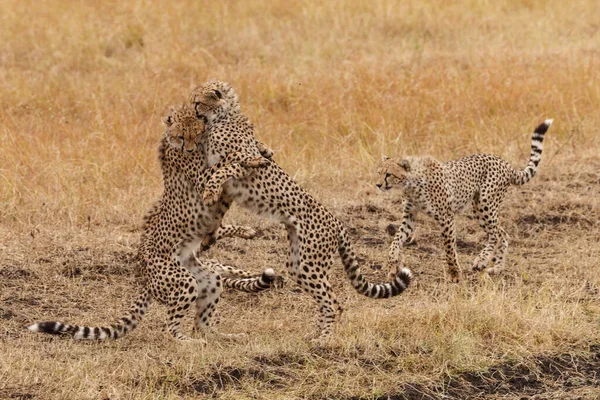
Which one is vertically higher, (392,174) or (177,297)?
(392,174)

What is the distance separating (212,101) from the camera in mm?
6219

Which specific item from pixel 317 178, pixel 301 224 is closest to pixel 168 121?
pixel 301 224

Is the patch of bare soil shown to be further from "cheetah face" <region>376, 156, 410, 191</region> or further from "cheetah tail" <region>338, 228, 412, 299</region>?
"cheetah face" <region>376, 156, 410, 191</region>

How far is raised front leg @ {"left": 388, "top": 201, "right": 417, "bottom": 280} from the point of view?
A: 6.91 meters

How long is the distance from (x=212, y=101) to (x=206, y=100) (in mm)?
36

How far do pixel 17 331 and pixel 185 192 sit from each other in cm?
115

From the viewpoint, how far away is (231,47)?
483 inches

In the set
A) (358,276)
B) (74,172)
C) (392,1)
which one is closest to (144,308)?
(358,276)

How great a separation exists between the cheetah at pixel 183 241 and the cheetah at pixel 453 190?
125 centimetres

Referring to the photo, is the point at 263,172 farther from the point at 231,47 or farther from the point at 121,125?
the point at 231,47

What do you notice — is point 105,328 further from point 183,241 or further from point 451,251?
point 451,251

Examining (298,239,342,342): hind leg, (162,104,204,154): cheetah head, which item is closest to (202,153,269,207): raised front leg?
(162,104,204,154): cheetah head

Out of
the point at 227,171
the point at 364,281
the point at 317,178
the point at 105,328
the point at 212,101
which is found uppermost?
the point at 212,101

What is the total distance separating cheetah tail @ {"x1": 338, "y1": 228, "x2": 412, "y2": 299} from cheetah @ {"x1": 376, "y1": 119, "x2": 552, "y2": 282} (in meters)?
1.00
